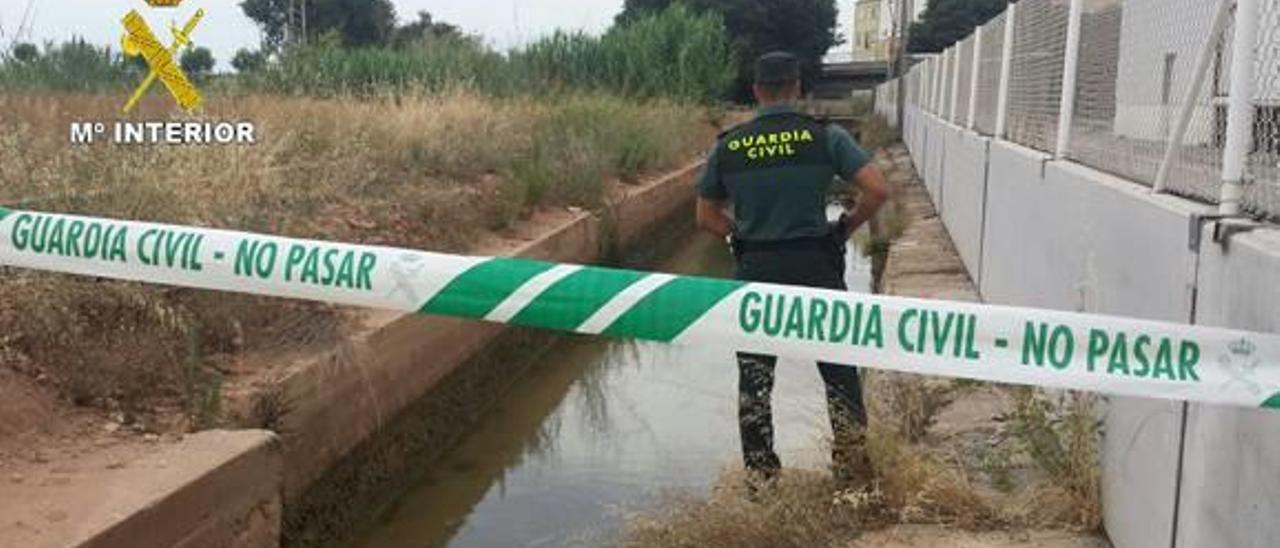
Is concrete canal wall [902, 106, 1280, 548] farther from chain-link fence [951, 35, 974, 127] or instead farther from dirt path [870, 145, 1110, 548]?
chain-link fence [951, 35, 974, 127]

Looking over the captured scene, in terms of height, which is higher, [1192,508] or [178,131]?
[178,131]

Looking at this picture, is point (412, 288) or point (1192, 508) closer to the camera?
point (1192, 508)

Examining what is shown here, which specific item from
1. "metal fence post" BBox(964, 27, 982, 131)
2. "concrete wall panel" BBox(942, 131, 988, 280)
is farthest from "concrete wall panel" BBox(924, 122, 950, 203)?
"metal fence post" BBox(964, 27, 982, 131)

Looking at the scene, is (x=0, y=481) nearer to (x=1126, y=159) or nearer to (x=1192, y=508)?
(x=1192, y=508)

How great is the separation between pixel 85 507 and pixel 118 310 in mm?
1737

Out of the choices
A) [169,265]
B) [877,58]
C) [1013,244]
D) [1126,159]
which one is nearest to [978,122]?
[1013,244]

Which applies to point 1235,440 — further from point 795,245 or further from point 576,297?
point 795,245

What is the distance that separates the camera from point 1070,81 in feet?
18.9

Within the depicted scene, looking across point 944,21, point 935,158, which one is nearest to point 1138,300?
point 935,158

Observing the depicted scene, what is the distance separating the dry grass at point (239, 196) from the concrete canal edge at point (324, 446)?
0.34 metres

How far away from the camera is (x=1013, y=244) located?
679cm

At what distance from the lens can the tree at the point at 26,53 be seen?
10391mm

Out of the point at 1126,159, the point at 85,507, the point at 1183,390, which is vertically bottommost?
the point at 85,507

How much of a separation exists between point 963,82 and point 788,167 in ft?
27.5
